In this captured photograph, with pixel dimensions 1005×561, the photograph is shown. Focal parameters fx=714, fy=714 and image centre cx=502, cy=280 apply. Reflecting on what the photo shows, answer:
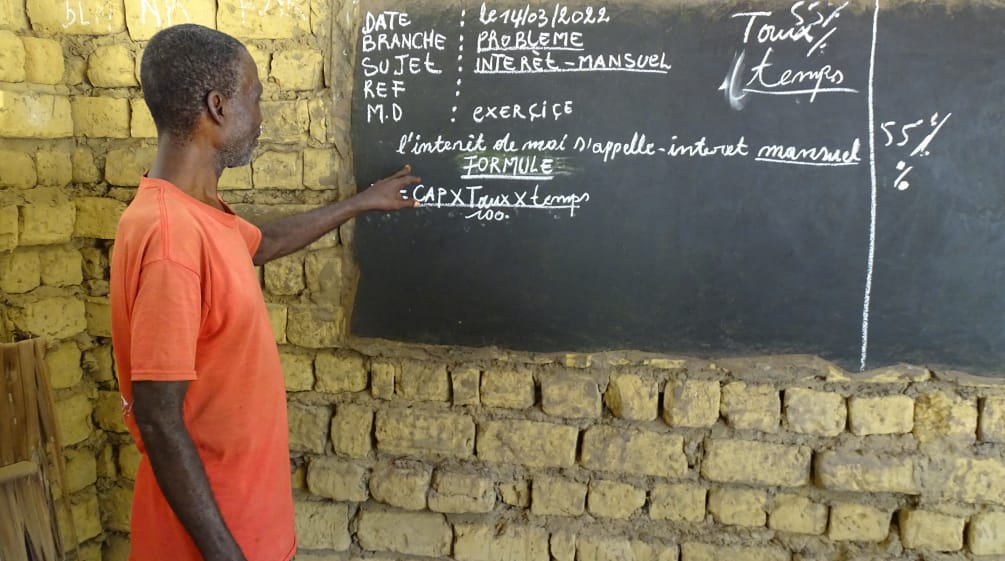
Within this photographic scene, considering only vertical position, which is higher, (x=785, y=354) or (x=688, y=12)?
(x=688, y=12)

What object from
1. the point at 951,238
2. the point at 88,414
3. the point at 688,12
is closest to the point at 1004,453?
the point at 951,238

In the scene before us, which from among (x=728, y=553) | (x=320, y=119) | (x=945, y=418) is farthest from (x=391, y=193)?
(x=945, y=418)

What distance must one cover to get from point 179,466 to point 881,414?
199cm

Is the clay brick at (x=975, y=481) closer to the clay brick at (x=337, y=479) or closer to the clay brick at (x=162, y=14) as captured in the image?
the clay brick at (x=337, y=479)

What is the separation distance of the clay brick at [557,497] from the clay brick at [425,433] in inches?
10.5

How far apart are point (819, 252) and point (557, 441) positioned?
1.02m

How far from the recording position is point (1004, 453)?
2.19m

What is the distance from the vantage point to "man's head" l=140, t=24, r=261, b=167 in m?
1.61

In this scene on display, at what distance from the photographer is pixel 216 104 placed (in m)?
1.64

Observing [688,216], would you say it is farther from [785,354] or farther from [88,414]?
[88,414]

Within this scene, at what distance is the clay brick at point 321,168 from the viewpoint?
2.37 m

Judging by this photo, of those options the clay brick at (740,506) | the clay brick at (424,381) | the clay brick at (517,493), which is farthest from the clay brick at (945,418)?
the clay brick at (424,381)

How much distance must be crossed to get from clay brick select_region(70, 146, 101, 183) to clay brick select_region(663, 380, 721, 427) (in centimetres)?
209

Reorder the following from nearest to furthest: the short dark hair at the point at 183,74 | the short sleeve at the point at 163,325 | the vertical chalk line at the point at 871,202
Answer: the short sleeve at the point at 163,325 < the short dark hair at the point at 183,74 < the vertical chalk line at the point at 871,202
